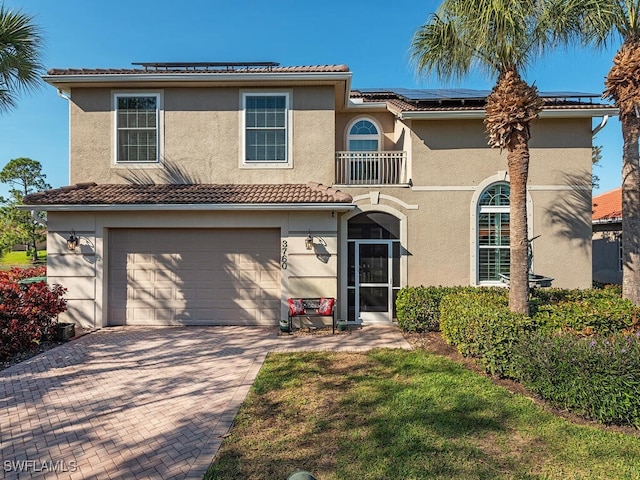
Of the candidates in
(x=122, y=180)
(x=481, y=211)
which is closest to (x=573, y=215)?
(x=481, y=211)

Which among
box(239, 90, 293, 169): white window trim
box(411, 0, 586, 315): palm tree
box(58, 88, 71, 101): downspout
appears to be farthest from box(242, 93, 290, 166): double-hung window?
box(58, 88, 71, 101): downspout

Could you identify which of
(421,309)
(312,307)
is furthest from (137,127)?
(421,309)

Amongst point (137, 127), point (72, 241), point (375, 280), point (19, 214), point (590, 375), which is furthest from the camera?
point (19, 214)

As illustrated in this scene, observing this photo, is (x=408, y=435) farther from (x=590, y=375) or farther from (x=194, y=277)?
(x=194, y=277)

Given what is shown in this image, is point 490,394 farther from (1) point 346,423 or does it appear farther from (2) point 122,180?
(2) point 122,180

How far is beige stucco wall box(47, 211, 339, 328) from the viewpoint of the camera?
9734mm

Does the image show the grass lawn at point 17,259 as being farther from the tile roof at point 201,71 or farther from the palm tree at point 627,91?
the palm tree at point 627,91

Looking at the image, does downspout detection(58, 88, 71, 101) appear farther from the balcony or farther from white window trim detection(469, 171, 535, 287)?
white window trim detection(469, 171, 535, 287)

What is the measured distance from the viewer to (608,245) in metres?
16.8

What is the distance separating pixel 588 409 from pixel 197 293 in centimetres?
930

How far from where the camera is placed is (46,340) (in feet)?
28.0

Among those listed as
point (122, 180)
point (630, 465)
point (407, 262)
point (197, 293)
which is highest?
point (122, 180)

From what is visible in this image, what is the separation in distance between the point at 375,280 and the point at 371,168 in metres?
3.73
